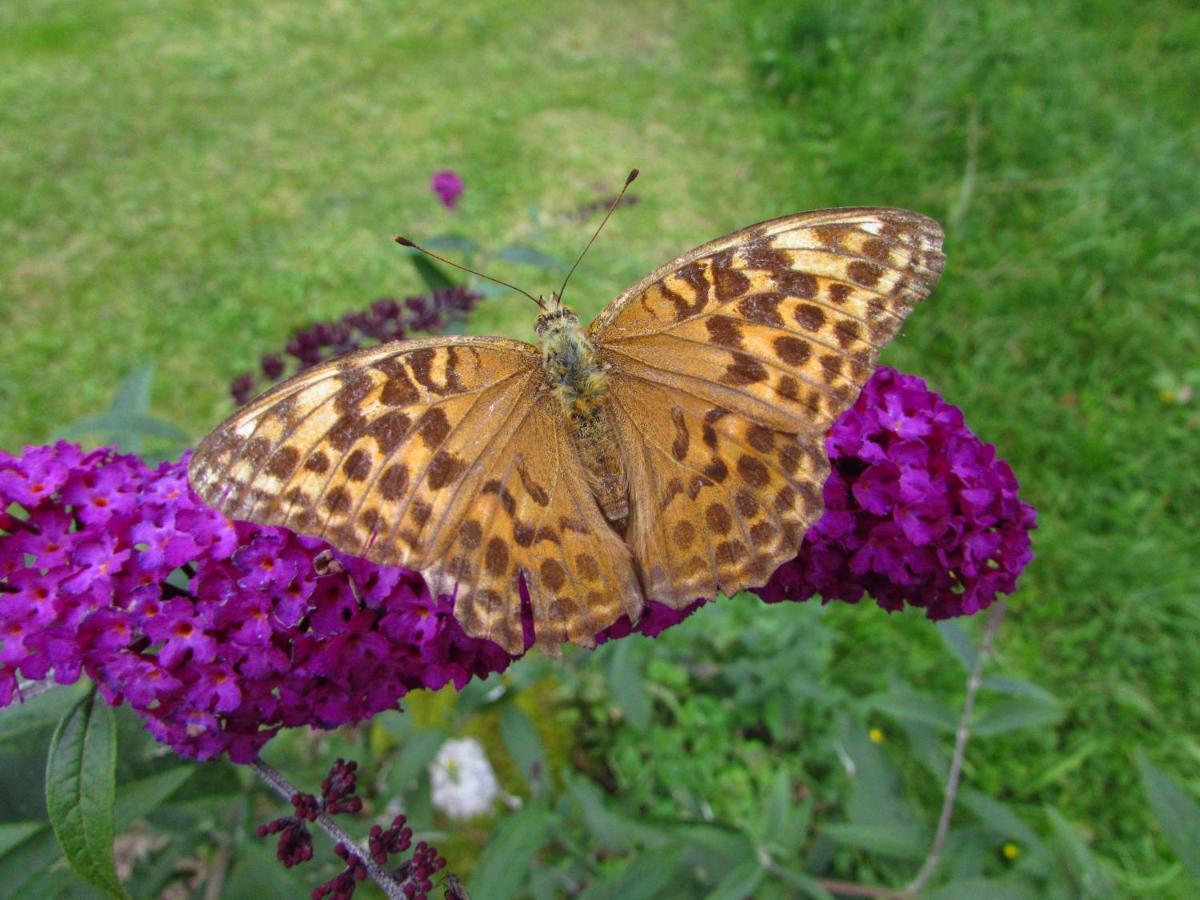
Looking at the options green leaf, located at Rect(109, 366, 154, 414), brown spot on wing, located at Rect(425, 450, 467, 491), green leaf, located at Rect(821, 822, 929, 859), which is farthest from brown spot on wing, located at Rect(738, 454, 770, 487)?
green leaf, located at Rect(109, 366, 154, 414)

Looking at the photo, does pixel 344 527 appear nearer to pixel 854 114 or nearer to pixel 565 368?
pixel 565 368

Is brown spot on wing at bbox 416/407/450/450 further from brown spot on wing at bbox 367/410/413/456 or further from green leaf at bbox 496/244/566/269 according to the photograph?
green leaf at bbox 496/244/566/269

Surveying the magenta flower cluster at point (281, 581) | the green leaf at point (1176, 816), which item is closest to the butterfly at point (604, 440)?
the magenta flower cluster at point (281, 581)

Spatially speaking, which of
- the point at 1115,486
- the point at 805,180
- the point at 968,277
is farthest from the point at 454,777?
the point at 805,180

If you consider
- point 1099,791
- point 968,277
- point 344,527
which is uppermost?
point 344,527

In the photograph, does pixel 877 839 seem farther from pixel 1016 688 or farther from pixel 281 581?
pixel 281 581

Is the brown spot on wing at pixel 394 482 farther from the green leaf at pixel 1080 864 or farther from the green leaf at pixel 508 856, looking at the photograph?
the green leaf at pixel 1080 864

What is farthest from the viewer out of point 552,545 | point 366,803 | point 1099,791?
point 1099,791
